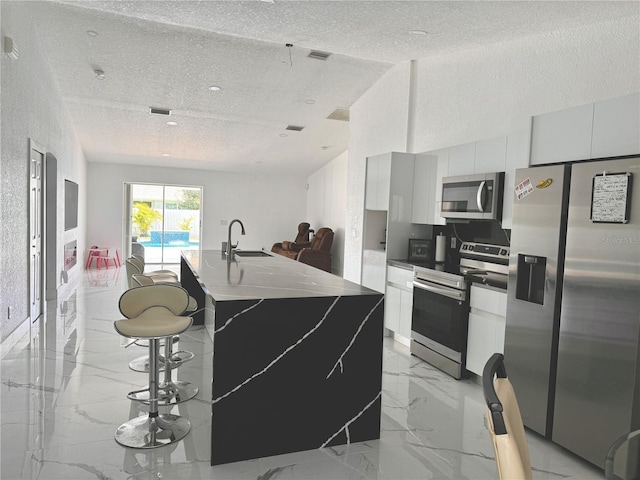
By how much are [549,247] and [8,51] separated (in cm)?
432

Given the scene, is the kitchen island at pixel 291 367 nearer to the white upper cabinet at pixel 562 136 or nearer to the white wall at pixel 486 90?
the white upper cabinet at pixel 562 136

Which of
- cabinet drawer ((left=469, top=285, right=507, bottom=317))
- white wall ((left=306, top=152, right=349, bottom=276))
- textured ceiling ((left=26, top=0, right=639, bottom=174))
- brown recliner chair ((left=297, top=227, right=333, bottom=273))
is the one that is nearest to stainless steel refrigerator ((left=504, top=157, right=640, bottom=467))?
cabinet drawer ((left=469, top=285, right=507, bottom=317))

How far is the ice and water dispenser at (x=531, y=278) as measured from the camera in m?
2.82

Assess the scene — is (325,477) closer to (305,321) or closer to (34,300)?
(305,321)

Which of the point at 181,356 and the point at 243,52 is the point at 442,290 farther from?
the point at 243,52

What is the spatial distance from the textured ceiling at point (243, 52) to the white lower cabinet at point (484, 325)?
6.58 ft

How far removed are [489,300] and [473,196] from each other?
887 millimetres

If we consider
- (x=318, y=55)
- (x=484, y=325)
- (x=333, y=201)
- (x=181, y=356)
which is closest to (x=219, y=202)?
(x=333, y=201)

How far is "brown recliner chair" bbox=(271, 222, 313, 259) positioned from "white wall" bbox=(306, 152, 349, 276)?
1.84 ft

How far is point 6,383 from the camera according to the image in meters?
3.25

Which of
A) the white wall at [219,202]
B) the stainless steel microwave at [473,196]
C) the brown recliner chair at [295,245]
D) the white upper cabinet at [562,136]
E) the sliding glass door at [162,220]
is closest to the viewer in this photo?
the white upper cabinet at [562,136]

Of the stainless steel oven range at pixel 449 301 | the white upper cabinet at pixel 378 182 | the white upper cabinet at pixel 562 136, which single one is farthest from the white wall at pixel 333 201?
the white upper cabinet at pixel 562 136

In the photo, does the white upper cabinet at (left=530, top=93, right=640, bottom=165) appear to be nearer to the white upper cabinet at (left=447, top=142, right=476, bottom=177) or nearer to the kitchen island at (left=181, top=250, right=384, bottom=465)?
the white upper cabinet at (left=447, top=142, right=476, bottom=177)

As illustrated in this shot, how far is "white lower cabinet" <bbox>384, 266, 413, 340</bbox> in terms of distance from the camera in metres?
4.44
